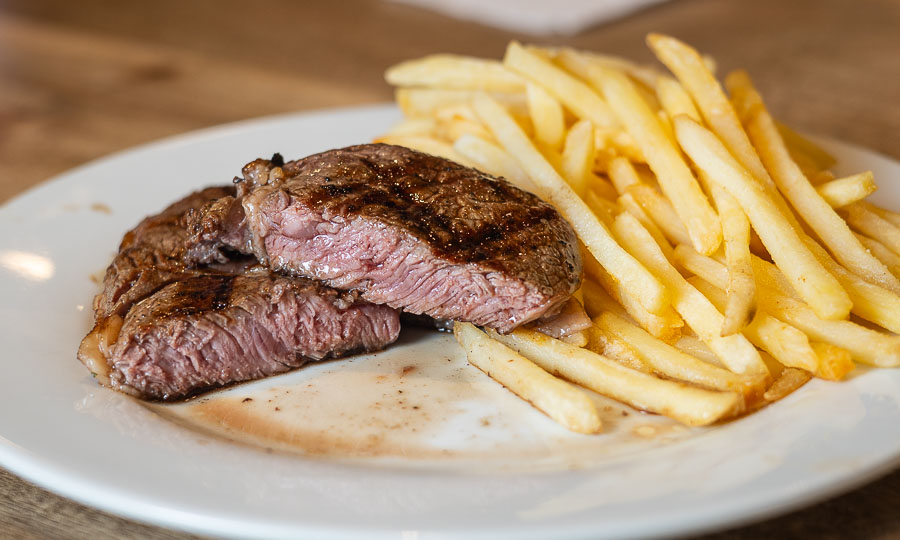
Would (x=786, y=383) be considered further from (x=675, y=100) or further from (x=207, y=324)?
(x=207, y=324)

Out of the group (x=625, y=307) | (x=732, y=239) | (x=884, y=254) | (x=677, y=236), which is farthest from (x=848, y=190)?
(x=625, y=307)

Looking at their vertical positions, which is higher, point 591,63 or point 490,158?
point 591,63

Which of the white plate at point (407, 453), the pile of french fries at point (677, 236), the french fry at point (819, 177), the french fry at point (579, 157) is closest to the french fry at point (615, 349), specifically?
the pile of french fries at point (677, 236)

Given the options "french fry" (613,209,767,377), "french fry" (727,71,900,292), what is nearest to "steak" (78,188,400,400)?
"french fry" (613,209,767,377)

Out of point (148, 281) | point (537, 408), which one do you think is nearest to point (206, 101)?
point (148, 281)

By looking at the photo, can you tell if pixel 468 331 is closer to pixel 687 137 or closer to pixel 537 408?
pixel 537 408

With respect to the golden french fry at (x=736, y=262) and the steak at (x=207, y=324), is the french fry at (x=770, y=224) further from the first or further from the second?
the steak at (x=207, y=324)
